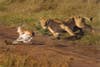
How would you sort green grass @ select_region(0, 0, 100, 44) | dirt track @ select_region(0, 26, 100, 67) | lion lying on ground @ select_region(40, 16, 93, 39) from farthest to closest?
1. green grass @ select_region(0, 0, 100, 44)
2. lion lying on ground @ select_region(40, 16, 93, 39)
3. dirt track @ select_region(0, 26, 100, 67)

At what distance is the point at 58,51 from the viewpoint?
11.6 metres

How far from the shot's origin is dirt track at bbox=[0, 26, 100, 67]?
1045 centimetres

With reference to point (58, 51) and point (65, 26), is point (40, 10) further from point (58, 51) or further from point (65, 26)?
point (58, 51)

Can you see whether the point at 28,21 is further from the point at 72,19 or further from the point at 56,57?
the point at 56,57

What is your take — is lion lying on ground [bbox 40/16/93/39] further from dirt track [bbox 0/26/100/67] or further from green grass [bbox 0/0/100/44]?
green grass [bbox 0/0/100/44]

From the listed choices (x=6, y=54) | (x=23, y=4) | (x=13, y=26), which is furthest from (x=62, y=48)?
(x=23, y=4)

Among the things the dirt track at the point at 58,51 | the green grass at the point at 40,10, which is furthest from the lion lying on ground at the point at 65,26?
the green grass at the point at 40,10

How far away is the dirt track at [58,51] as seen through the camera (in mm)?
10453

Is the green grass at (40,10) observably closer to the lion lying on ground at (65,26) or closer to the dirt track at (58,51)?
the lion lying on ground at (65,26)

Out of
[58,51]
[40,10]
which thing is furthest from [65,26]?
[40,10]

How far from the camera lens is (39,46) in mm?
12172

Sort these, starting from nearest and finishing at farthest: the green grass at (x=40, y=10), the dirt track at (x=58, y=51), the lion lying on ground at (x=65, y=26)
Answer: the dirt track at (x=58, y=51)
the lion lying on ground at (x=65, y=26)
the green grass at (x=40, y=10)

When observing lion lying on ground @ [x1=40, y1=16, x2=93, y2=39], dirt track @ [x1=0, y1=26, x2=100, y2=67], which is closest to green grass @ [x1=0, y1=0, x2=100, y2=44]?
lion lying on ground @ [x1=40, y1=16, x2=93, y2=39]

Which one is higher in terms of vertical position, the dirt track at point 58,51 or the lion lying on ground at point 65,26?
the lion lying on ground at point 65,26
